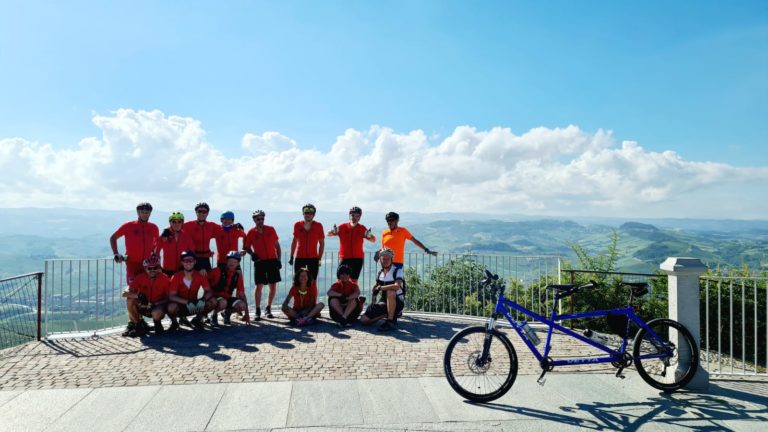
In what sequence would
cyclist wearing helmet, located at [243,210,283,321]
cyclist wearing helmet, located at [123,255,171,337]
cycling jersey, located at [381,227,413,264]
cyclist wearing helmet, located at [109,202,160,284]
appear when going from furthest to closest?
cycling jersey, located at [381,227,413,264]
cyclist wearing helmet, located at [243,210,283,321]
cyclist wearing helmet, located at [109,202,160,284]
cyclist wearing helmet, located at [123,255,171,337]

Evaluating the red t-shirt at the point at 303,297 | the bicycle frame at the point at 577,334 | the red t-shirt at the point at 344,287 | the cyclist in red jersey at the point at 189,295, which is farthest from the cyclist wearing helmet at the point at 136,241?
the bicycle frame at the point at 577,334

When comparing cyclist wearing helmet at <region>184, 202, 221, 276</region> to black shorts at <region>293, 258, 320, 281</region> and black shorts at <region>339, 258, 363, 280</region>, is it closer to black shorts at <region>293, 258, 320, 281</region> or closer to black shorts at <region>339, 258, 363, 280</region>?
black shorts at <region>293, 258, 320, 281</region>

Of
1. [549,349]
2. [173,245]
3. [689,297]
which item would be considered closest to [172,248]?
[173,245]

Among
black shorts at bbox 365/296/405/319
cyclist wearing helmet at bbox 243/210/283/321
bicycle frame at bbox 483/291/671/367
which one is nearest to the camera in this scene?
bicycle frame at bbox 483/291/671/367

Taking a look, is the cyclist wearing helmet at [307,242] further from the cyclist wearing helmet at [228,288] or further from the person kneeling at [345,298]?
the cyclist wearing helmet at [228,288]

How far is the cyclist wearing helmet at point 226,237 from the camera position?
806 cm

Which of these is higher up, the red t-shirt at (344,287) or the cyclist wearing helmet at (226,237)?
the cyclist wearing helmet at (226,237)

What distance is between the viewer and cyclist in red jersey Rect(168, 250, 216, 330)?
23.8ft

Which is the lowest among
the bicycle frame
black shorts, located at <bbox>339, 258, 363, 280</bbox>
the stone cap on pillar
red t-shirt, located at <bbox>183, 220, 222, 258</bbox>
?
→ the bicycle frame

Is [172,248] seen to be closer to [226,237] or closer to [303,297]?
[226,237]

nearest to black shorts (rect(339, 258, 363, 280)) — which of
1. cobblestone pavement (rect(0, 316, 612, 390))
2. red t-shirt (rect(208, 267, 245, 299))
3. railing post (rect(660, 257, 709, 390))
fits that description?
cobblestone pavement (rect(0, 316, 612, 390))

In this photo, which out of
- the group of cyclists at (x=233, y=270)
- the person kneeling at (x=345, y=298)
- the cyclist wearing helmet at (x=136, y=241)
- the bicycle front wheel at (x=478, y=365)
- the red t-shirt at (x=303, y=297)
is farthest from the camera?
the red t-shirt at (x=303, y=297)

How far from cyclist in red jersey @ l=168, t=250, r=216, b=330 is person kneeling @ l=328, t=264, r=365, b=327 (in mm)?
2034

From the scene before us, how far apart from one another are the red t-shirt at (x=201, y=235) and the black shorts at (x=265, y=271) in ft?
2.87
